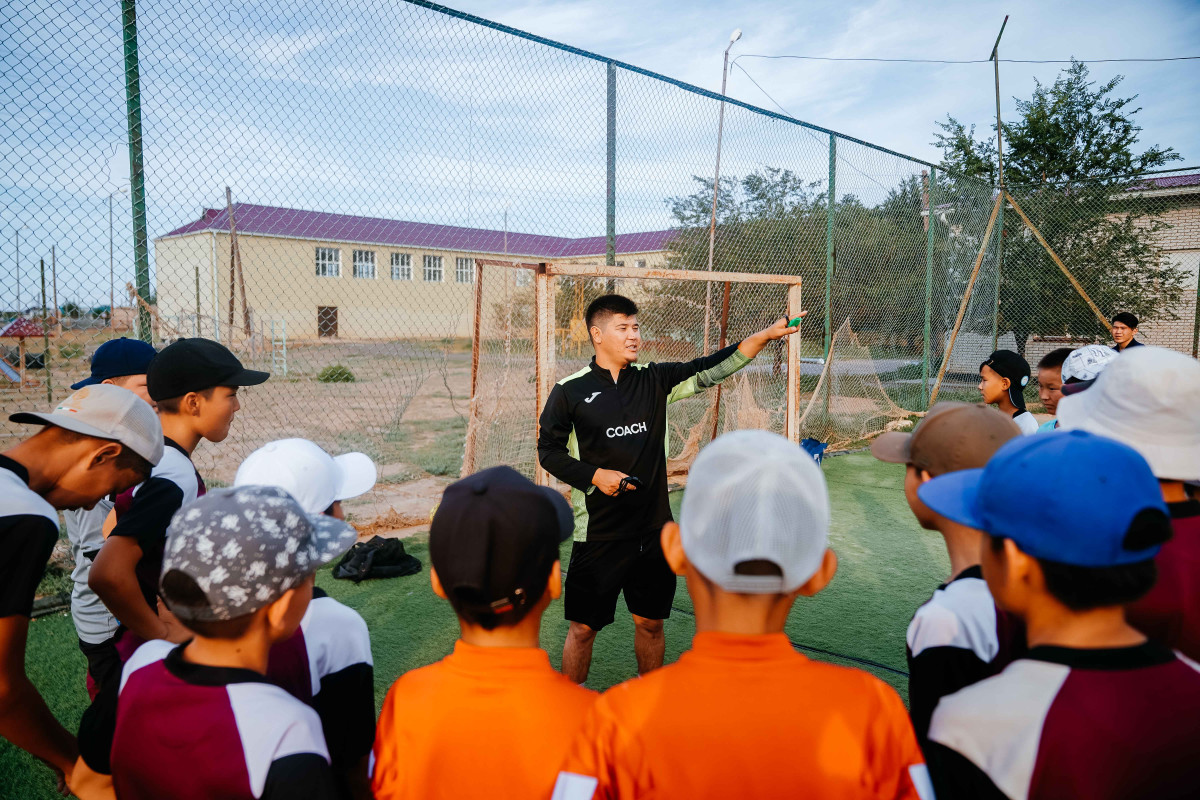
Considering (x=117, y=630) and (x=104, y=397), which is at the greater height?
(x=104, y=397)

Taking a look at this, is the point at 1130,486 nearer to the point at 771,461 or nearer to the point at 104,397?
the point at 771,461

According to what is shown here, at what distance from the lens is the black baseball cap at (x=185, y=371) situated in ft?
7.91

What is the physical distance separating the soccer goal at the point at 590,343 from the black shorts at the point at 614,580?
2.04m

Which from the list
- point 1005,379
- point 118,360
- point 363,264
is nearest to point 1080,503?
point 1005,379

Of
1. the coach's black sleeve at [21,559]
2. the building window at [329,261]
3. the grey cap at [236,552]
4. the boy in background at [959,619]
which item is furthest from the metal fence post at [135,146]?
the building window at [329,261]

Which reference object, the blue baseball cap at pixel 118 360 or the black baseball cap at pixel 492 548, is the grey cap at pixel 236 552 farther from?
the blue baseball cap at pixel 118 360

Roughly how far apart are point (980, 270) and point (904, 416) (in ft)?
11.3

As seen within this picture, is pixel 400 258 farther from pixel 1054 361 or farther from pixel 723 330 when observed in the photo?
Result: pixel 1054 361

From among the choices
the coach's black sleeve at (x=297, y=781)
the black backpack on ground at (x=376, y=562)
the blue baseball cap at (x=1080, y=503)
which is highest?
the blue baseball cap at (x=1080, y=503)

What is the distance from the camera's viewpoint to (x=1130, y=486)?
1142mm

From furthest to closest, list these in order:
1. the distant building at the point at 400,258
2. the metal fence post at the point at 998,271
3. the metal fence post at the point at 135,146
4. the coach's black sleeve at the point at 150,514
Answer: the metal fence post at the point at 998,271 → the distant building at the point at 400,258 → the metal fence post at the point at 135,146 → the coach's black sleeve at the point at 150,514

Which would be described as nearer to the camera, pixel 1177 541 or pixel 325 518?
pixel 325 518

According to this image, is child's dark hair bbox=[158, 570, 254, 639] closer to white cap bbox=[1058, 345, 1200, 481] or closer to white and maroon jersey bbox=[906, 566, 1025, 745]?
white and maroon jersey bbox=[906, 566, 1025, 745]

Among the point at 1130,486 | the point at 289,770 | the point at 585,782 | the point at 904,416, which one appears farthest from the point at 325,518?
the point at 904,416
